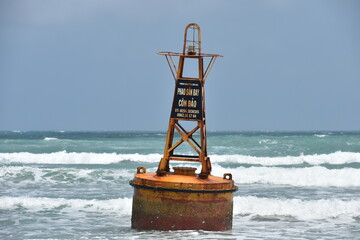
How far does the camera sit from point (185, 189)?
12.4 meters

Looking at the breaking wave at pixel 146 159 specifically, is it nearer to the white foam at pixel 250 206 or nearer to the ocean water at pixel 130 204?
the ocean water at pixel 130 204

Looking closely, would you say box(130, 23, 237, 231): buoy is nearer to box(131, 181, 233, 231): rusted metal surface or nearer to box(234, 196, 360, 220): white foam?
box(131, 181, 233, 231): rusted metal surface

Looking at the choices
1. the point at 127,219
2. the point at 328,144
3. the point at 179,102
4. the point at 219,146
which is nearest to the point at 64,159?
the point at 219,146

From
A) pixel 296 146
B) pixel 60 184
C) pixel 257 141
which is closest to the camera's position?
pixel 60 184

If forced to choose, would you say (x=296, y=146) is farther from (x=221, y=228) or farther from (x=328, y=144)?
(x=221, y=228)

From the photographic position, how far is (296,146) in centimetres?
5259

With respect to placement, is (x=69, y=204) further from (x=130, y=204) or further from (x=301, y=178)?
(x=301, y=178)

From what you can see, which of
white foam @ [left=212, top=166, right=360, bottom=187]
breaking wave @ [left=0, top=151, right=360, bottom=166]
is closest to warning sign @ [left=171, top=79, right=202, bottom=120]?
white foam @ [left=212, top=166, right=360, bottom=187]

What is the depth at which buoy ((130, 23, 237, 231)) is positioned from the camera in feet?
41.1

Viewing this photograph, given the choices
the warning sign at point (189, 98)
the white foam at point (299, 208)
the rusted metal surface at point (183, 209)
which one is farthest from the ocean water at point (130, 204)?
the warning sign at point (189, 98)

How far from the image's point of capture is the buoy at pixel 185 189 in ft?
41.1

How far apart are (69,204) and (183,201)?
6520 mm

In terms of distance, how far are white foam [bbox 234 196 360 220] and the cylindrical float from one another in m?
4.40

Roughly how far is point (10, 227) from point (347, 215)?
777 cm
